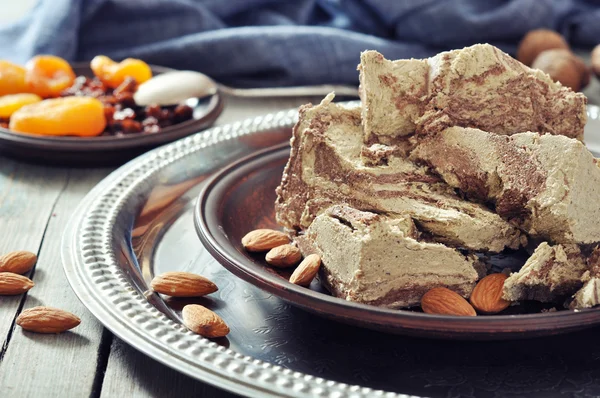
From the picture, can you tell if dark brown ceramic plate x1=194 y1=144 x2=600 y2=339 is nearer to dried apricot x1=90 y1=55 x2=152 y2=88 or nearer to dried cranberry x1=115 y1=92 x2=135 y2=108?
dried cranberry x1=115 y1=92 x2=135 y2=108

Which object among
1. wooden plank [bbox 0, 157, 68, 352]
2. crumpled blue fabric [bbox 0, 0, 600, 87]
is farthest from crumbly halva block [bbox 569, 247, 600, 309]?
crumpled blue fabric [bbox 0, 0, 600, 87]

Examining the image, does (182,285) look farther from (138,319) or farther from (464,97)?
(464,97)

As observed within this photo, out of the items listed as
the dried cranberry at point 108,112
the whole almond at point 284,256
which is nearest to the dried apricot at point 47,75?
the dried cranberry at point 108,112

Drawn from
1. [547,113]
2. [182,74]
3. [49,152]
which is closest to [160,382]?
[547,113]

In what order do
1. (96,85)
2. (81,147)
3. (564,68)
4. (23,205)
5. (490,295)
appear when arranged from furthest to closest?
1. (564,68)
2. (96,85)
3. (81,147)
4. (23,205)
5. (490,295)

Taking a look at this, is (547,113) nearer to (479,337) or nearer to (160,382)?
(479,337)

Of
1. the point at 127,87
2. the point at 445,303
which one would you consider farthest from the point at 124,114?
the point at 445,303
